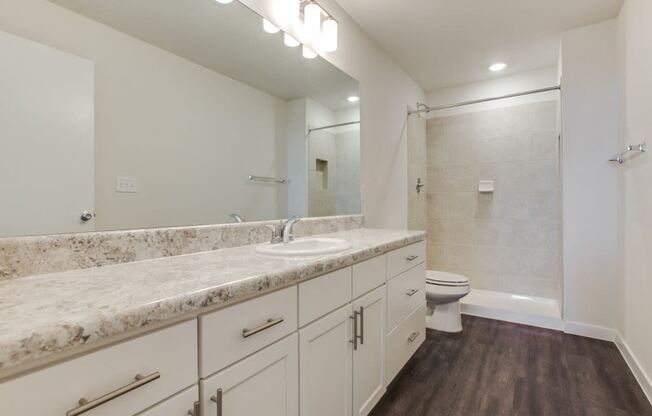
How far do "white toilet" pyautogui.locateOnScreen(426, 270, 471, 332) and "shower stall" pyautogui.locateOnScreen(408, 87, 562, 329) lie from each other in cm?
50

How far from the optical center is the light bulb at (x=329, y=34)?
1847 mm

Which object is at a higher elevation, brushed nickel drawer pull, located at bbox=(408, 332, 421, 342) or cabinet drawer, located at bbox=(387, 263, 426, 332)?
cabinet drawer, located at bbox=(387, 263, 426, 332)

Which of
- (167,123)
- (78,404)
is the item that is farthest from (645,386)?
(167,123)

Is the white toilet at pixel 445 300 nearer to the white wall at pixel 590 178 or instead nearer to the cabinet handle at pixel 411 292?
the cabinet handle at pixel 411 292

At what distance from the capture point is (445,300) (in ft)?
7.86

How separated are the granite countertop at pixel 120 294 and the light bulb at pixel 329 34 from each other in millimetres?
1379

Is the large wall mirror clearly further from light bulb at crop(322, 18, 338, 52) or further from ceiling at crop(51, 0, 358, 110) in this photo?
light bulb at crop(322, 18, 338, 52)

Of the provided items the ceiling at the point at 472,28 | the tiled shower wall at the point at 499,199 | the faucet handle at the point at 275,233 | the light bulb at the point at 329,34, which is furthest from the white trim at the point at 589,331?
the light bulb at the point at 329,34

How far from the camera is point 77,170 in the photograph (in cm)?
92

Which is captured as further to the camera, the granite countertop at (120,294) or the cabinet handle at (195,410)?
the cabinet handle at (195,410)

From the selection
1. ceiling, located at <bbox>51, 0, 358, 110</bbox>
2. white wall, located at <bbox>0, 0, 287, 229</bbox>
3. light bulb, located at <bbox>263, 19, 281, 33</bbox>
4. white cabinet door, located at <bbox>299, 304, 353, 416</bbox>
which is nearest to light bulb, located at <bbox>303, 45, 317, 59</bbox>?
ceiling, located at <bbox>51, 0, 358, 110</bbox>

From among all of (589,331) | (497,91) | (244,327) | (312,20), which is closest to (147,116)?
(244,327)

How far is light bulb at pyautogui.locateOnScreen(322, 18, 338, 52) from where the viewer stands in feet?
6.06

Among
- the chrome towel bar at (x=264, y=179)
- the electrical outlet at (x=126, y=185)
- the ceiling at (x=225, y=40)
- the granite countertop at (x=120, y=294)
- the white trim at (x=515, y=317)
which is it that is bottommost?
the white trim at (x=515, y=317)
